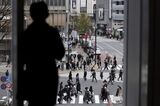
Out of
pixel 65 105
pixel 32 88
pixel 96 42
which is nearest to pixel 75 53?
pixel 96 42

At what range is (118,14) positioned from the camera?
9.04 feet

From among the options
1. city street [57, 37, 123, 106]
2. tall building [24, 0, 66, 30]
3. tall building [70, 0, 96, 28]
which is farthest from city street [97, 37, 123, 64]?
tall building [24, 0, 66, 30]

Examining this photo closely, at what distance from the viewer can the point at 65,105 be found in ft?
8.56

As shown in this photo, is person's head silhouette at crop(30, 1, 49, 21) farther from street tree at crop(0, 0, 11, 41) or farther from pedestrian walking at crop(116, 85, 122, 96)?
pedestrian walking at crop(116, 85, 122, 96)

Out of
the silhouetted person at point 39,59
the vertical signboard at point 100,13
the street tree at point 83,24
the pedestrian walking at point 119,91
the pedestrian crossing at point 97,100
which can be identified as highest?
the vertical signboard at point 100,13

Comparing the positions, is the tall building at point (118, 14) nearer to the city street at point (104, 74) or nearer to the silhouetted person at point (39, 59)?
the city street at point (104, 74)

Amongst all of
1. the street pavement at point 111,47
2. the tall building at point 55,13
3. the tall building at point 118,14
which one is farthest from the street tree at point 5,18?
the tall building at point 118,14

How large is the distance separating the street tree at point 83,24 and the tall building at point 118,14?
22 cm

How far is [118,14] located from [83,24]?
306mm

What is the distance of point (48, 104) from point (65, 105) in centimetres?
42

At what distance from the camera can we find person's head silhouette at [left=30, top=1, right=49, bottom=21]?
2117mm

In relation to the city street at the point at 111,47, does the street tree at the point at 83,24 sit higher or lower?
higher

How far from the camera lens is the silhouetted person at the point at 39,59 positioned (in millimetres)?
2146

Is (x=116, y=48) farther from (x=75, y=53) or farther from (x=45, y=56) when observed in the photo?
(x=45, y=56)
